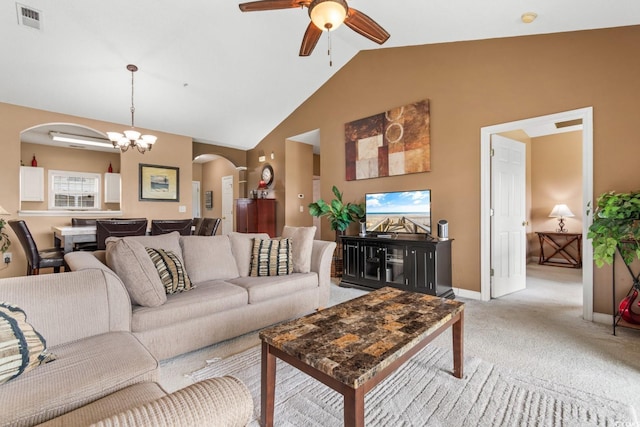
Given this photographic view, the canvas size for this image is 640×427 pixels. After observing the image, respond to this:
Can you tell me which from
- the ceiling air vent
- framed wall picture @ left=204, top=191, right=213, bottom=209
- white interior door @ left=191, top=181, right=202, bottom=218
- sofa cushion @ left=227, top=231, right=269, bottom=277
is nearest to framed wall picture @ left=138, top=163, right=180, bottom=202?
the ceiling air vent

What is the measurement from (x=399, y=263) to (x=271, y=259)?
1.78 meters

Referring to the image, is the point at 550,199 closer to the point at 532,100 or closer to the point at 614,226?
the point at 532,100

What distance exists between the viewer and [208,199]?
9.27 m

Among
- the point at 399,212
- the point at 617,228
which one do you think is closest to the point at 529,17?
the point at 617,228

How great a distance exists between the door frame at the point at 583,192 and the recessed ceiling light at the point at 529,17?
97 cm

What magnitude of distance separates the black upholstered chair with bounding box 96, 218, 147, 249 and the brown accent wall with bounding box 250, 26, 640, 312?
298cm

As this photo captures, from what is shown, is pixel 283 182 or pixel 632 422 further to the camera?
pixel 283 182

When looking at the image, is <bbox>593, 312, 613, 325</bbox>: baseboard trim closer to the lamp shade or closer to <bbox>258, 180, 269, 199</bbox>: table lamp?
the lamp shade

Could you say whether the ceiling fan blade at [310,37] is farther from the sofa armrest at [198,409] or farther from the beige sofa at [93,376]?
the sofa armrest at [198,409]

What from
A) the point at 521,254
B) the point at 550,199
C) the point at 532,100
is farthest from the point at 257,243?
the point at 550,199

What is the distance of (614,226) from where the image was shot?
2463 mm

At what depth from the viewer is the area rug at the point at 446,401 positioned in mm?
1522

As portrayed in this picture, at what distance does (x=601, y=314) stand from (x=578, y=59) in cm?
254

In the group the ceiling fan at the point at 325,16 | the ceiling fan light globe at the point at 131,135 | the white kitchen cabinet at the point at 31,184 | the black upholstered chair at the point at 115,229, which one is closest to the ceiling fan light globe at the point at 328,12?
the ceiling fan at the point at 325,16
